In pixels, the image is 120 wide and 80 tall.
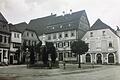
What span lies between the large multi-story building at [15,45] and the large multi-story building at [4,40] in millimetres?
2131

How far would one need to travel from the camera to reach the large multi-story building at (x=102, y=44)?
45.9m

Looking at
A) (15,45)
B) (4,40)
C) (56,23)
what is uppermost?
(56,23)

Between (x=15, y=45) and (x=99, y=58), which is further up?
(x=15, y=45)

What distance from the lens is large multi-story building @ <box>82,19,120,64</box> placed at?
45875mm

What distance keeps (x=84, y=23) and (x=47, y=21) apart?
13252 mm

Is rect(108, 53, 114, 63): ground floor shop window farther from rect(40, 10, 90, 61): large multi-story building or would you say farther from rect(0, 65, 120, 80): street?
rect(0, 65, 120, 80): street

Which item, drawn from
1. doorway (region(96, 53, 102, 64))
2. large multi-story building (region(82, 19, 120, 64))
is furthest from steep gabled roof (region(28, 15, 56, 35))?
doorway (region(96, 53, 102, 64))

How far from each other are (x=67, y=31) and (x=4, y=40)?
19.6 m


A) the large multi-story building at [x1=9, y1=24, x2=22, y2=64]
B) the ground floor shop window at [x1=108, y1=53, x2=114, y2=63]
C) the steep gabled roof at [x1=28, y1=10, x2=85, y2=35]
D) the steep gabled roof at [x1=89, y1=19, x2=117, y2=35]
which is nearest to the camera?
the large multi-story building at [x1=9, y1=24, x2=22, y2=64]

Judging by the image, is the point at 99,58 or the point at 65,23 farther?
the point at 65,23

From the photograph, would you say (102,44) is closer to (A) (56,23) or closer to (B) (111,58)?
(B) (111,58)

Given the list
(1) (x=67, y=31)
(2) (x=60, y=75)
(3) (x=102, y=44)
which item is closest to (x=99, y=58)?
(3) (x=102, y=44)

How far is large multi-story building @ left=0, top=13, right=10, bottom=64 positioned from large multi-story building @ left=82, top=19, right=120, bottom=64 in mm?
19336

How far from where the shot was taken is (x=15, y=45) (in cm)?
4519
